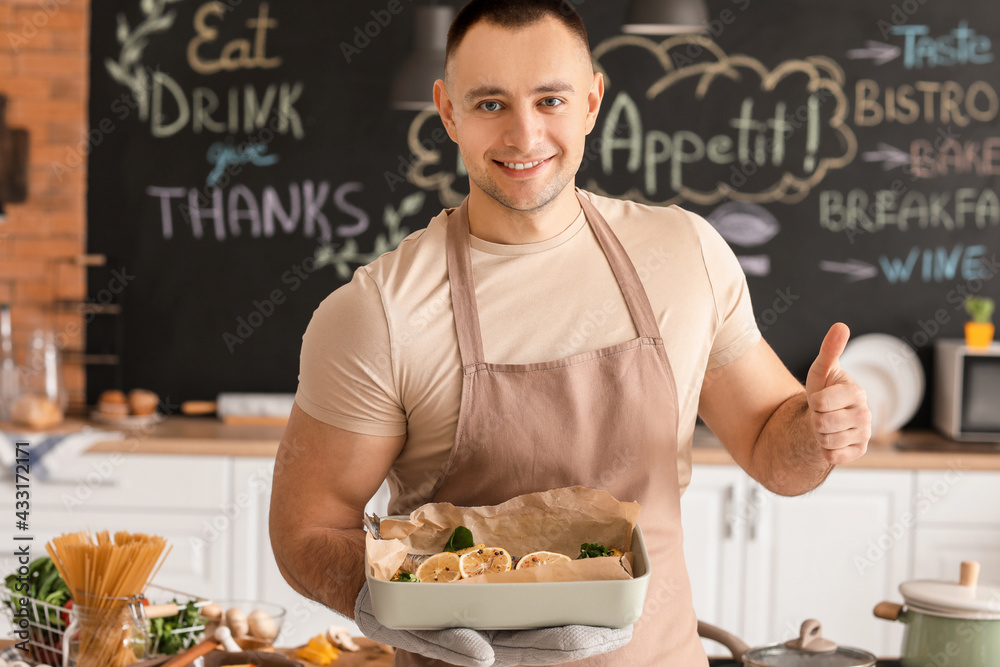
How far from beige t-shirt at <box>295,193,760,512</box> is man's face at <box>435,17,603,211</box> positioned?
112 millimetres

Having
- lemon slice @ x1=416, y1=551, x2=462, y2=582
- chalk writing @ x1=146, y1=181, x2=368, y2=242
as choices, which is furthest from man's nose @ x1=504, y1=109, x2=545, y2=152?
chalk writing @ x1=146, y1=181, x2=368, y2=242

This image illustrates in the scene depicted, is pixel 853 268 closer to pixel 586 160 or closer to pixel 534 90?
pixel 586 160

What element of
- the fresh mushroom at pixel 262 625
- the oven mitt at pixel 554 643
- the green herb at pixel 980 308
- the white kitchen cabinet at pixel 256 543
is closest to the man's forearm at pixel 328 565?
the oven mitt at pixel 554 643

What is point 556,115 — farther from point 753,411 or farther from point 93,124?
point 93,124

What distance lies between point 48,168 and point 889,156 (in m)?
3.16

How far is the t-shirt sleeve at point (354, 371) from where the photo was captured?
126 centimetres

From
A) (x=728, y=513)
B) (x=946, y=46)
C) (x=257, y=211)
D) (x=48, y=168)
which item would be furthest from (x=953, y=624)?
(x=48, y=168)

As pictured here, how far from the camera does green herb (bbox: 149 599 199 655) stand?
1.42 m

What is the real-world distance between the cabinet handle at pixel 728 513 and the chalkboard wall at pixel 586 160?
2.61 feet

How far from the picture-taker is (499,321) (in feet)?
4.32

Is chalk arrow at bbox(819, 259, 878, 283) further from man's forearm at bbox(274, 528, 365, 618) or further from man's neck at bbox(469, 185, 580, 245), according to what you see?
man's forearm at bbox(274, 528, 365, 618)

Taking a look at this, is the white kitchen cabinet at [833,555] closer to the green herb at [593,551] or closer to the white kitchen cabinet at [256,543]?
the white kitchen cabinet at [256,543]

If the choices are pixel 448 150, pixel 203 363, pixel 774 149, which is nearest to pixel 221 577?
pixel 203 363

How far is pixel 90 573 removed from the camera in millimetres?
1331
